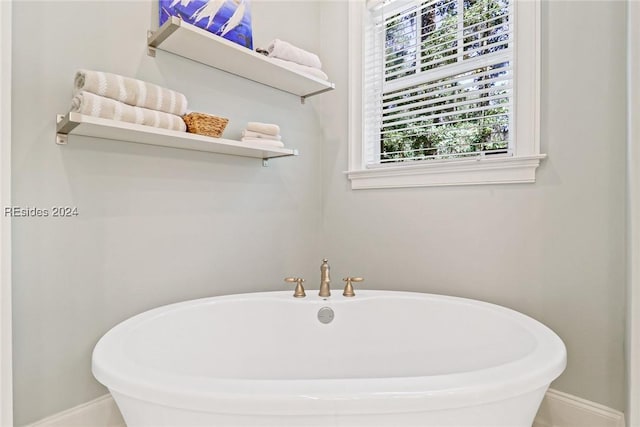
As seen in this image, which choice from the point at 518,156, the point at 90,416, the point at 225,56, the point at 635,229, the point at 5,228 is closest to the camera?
the point at 635,229

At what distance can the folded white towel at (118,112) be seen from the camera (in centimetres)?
117

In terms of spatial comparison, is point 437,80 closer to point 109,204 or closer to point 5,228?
point 109,204

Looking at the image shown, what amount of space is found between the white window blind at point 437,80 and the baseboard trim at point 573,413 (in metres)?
1.01

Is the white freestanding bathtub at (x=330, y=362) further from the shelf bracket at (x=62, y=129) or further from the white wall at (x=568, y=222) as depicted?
the shelf bracket at (x=62, y=129)

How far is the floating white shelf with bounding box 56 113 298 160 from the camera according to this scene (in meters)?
1.19

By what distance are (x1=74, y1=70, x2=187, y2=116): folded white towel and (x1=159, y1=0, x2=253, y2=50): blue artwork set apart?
36cm

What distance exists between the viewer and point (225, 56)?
162cm

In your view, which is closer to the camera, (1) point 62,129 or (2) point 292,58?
(1) point 62,129

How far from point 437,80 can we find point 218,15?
107 cm

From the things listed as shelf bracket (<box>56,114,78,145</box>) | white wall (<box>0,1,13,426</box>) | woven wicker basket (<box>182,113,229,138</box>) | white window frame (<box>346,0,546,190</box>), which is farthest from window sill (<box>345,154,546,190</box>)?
white wall (<box>0,1,13,426</box>)

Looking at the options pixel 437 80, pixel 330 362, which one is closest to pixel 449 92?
pixel 437 80

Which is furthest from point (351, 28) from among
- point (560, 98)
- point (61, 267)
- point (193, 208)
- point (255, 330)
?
point (61, 267)

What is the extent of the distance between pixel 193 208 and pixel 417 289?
1.16m

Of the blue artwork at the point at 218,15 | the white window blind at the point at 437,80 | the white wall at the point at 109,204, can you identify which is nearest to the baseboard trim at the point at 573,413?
the white window blind at the point at 437,80
